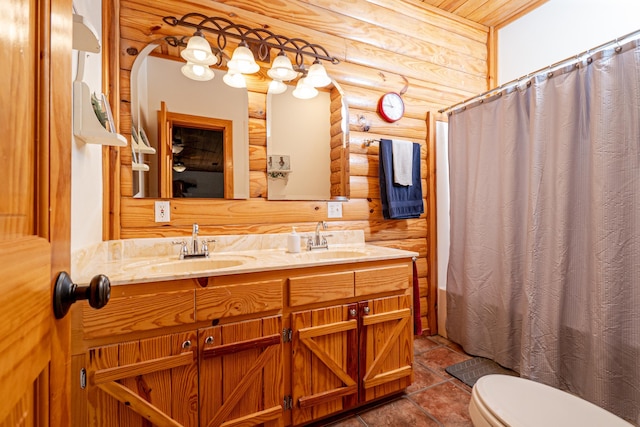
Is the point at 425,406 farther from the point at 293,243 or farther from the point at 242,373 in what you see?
the point at 293,243

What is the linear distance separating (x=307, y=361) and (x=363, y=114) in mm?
1677

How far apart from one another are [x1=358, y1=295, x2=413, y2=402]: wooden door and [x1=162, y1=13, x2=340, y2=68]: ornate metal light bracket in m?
1.58

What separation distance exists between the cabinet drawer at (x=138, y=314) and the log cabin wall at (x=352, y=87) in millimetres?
582

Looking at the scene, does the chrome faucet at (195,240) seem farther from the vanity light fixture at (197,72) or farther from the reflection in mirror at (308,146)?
the vanity light fixture at (197,72)

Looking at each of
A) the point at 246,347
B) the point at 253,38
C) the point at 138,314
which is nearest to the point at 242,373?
the point at 246,347

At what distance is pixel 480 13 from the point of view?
8.32ft

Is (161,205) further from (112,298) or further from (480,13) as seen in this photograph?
(480,13)

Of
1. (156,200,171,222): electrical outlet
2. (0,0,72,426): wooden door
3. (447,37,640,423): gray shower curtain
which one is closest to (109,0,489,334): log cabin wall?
(156,200,171,222): electrical outlet

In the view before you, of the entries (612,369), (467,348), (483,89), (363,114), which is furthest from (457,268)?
(483,89)

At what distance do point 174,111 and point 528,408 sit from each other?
209 centimetres

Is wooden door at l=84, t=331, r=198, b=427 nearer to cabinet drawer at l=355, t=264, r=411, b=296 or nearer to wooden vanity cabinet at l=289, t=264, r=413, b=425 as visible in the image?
wooden vanity cabinet at l=289, t=264, r=413, b=425

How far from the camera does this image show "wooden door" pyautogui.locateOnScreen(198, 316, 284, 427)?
1.22m

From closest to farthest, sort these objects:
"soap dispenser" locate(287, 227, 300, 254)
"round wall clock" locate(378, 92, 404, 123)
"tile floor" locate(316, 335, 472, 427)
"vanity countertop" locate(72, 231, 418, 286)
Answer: "vanity countertop" locate(72, 231, 418, 286) < "tile floor" locate(316, 335, 472, 427) < "soap dispenser" locate(287, 227, 300, 254) < "round wall clock" locate(378, 92, 404, 123)

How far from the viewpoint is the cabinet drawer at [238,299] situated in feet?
4.00
